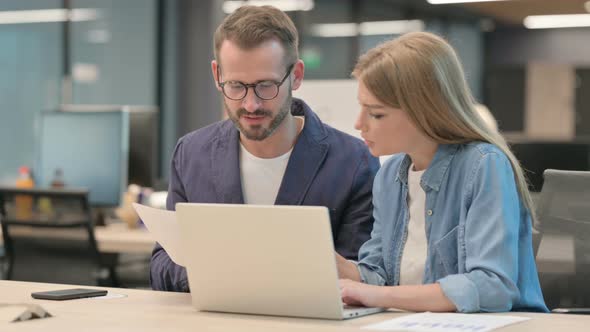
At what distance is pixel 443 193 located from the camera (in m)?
2.04

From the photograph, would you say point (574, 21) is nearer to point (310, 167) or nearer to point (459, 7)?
point (459, 7)

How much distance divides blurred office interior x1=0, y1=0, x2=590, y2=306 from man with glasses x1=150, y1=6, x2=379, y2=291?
237 mm

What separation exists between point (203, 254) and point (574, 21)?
12.8 meters

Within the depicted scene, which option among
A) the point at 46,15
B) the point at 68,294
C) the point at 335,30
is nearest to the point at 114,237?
the point at 68,294

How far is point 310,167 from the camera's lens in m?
2.48

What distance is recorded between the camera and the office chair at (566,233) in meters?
2.37

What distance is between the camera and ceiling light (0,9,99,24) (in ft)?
22.5

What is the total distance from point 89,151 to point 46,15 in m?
3.11

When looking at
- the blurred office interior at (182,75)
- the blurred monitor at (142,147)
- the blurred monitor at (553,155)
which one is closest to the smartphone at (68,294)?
the blurred office interior at (182,75)

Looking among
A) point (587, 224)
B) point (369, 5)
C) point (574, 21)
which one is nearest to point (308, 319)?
point (587, 224)

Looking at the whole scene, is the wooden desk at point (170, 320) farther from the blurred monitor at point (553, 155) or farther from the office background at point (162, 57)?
the blurred monitor at point (553, 155)

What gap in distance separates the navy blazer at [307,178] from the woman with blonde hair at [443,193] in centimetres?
35

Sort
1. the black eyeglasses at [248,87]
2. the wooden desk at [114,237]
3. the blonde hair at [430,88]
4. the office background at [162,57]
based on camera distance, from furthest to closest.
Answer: the office background at [162,57]
the wooden desk at [114,237]
the black eyeglasses at [248,87]
the blonde hair at [430,88]

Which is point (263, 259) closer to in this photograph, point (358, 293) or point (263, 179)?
point (358, 293)
